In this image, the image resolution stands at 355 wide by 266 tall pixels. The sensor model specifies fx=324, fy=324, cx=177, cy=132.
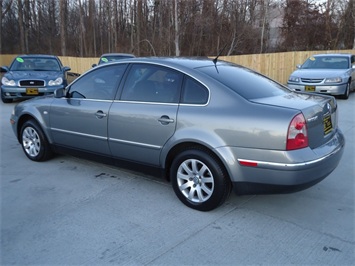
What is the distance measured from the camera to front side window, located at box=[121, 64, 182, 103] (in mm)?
3457

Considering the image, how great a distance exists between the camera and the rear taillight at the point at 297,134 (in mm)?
2773

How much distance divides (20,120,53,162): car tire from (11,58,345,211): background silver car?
19.4 inches

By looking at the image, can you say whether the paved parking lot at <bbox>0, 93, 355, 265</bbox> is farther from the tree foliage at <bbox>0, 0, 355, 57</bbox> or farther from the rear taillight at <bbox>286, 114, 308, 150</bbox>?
the tree foliage at <bbox>0, 0, 355, 57</bbox>

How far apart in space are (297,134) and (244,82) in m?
0.93

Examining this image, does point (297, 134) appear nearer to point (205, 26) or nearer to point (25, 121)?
point (25, 121)

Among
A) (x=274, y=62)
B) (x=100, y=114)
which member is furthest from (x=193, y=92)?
(x=274, y=62)

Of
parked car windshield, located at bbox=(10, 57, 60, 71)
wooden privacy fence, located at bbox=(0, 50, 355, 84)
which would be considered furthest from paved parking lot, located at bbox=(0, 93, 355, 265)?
wooden privacy fence, located at bbox=(0, 50, 355, 84)

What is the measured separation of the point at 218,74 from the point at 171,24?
81.9 ft

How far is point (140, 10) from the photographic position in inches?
1187

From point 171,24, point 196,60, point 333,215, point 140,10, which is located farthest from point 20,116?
point 140,10

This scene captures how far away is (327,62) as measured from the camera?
11.4 meters

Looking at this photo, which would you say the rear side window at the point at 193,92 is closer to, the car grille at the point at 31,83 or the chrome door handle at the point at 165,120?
the chrome door handle at the point at 165,120

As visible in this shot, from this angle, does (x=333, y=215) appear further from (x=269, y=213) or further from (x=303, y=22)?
(x=303, y=22)

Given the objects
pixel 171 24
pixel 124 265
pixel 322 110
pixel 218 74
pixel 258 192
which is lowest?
pixel 124 265
